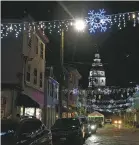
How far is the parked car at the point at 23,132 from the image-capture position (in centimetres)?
1024

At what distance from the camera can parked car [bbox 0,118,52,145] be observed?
33.6ft

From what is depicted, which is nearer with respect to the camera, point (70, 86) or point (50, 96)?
point (50, 96)

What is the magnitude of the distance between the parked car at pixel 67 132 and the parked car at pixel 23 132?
8226 millimetres

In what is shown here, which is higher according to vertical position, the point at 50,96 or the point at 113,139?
the point at 50,96

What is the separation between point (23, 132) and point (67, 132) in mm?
10257

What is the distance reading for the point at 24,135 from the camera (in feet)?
35.0

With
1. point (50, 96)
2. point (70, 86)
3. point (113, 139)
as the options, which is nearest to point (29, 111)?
point (113, 139)

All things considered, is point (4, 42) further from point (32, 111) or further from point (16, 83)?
point (32, 111)

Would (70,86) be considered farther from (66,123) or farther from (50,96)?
(66,123)

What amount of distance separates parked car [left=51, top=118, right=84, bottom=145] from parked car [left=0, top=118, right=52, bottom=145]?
27.0 feet

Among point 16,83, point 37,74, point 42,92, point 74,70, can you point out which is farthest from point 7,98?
point 74,70

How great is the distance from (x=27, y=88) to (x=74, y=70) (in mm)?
34494

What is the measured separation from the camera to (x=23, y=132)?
1085cm

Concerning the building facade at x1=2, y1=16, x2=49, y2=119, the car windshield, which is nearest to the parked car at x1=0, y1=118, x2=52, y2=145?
the car windshield
